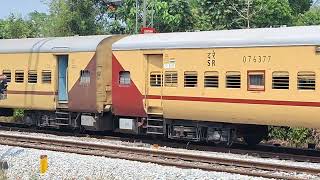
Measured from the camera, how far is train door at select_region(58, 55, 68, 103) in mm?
21156

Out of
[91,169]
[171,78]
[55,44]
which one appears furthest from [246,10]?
[91,169]

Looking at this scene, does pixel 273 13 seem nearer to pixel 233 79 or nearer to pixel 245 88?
pixel 233 79

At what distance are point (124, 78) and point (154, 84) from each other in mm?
1306

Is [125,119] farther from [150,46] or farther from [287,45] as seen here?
[287,45]

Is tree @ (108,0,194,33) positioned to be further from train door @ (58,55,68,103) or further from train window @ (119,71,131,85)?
train window @ (119,71,131,85)

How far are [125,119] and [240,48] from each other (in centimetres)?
505

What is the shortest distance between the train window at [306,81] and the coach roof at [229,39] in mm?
766

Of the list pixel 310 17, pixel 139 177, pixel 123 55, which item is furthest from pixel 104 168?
pixel 310 17

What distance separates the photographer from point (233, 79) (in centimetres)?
1638

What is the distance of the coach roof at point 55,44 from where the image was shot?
66.3 ft

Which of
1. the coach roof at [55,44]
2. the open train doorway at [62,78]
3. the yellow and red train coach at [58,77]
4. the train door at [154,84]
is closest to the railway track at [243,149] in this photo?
the yellow and red train coach at [58,77]

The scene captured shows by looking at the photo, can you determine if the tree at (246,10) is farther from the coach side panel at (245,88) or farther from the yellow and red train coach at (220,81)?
the coach side panel at (245,88)

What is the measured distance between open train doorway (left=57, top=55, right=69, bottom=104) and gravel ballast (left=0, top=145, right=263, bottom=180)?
5532 millimetres

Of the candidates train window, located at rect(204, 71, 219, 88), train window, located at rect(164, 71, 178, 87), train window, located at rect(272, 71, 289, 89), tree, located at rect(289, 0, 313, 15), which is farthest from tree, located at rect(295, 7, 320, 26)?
train window, located at rect(272, 71, 289, 89)
